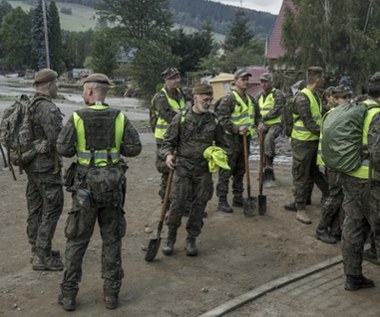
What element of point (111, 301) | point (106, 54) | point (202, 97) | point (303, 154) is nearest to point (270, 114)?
point (303, 154)

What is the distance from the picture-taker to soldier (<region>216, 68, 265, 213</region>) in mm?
8164

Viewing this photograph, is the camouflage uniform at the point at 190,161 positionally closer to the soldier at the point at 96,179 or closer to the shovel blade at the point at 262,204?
the soldier at the point at 96,179

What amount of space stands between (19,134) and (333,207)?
13.1ft

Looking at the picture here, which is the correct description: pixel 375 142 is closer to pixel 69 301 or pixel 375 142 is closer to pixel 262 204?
pixel 69 301

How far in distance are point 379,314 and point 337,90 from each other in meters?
3.39

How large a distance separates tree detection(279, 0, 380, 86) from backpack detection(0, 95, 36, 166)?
20.1 meters

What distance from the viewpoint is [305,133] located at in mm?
7457

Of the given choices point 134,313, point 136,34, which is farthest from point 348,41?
point 136,34

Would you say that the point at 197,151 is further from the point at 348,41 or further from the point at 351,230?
the point at 348,41

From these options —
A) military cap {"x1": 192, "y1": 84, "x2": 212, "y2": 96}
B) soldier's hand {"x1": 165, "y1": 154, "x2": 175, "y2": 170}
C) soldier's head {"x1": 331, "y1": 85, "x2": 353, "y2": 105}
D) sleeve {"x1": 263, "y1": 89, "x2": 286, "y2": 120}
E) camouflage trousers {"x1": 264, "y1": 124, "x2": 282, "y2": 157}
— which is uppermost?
military cap {"x1": 192, "y1": 84, "x2": 212, "y2": 96}

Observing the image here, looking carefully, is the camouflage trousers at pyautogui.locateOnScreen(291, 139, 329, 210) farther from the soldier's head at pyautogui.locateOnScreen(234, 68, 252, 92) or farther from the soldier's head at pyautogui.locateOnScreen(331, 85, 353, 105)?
the soldier's head at pyautogui.locateOnScreen(234, 68, 252, 92)

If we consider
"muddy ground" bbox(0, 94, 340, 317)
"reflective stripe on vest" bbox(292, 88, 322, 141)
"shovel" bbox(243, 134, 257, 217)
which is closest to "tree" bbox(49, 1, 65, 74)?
"muddy ground" bbox(0, 94, 340, 317)

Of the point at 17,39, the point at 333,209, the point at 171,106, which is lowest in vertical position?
the point at 333,209

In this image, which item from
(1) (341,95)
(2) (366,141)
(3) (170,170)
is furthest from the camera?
(1) (341,95)
